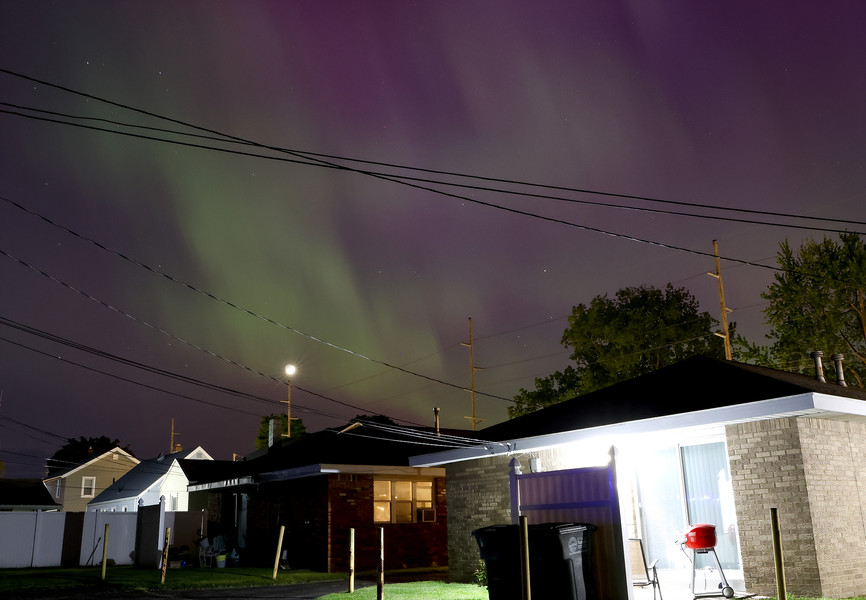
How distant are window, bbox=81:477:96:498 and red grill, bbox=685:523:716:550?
5763 cm

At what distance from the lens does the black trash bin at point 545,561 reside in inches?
373

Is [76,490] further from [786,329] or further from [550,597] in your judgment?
[550,597]

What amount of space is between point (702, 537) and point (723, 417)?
1.69 metres

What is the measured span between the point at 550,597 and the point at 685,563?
4793 mm

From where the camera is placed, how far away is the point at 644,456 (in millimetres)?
13992

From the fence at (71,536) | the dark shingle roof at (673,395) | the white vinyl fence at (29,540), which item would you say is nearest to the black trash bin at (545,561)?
the dark shingle roof at (673,395)

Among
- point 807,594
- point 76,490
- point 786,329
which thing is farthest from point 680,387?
point 76,490

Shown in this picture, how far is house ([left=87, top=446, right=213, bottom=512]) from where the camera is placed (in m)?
44.8

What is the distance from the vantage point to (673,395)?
1310cm

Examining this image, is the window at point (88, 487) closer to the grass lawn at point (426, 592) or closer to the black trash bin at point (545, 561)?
the grass lawn at point (426, 592)

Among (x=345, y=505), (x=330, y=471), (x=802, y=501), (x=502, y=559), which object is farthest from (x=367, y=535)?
(x=802, y=501)

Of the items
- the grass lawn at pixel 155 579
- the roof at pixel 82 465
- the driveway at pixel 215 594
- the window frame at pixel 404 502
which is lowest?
the driveway at pixel 215 594

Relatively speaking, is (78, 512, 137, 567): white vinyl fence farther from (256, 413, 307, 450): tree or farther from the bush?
(256, 413, 307, 450): tree

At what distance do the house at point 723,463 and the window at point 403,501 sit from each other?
7.26m
